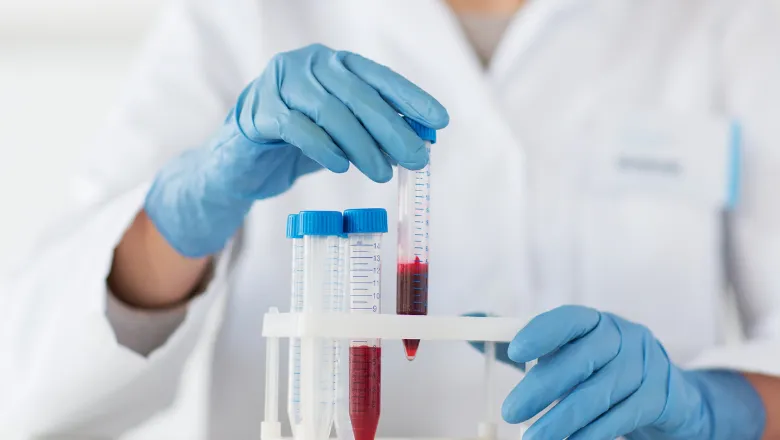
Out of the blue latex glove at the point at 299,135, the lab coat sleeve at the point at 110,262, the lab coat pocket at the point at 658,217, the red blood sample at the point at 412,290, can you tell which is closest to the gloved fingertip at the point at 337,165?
the blue latex glove at the point at 299,135

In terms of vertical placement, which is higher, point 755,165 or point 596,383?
point 755,165

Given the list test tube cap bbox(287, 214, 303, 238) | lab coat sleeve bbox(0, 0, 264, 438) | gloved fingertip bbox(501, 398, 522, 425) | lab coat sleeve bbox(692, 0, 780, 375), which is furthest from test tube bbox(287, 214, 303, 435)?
lab coat sleeve bbox(692, 0, 780, 375)

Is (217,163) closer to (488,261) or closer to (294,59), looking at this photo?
(294,59)

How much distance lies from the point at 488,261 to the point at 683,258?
0.32m

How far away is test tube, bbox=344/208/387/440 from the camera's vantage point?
759 mm

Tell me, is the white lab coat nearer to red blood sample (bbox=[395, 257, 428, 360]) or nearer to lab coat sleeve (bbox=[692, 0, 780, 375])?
lab coat sleeve (bbox=[692, 0, 780, 375])

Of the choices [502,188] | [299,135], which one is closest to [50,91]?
[502,188]

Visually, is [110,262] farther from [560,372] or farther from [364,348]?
[560,372]

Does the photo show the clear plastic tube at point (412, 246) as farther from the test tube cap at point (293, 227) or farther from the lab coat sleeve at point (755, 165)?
the lab coat sleeve at point (755, 165)

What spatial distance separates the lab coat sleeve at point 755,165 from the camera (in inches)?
47.9

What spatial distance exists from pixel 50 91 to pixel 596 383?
1865 millimetres

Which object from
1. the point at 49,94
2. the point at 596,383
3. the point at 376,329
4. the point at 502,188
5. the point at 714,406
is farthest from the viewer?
the point at 49,94

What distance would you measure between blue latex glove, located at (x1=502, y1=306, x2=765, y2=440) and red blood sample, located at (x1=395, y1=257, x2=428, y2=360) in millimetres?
102

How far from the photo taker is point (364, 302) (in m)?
0.78
